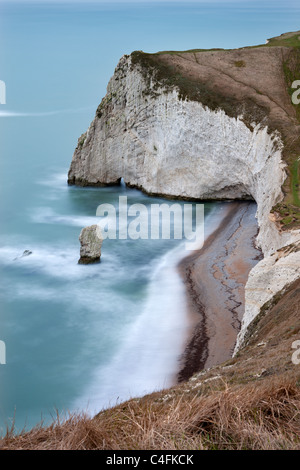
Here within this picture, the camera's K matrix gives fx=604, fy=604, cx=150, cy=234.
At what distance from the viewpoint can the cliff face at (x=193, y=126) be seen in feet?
159

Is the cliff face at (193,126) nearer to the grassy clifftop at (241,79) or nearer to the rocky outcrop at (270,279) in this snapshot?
the grassy clifftop at (241,79)

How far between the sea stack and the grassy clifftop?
14864 millimetres

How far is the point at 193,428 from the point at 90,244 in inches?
1273

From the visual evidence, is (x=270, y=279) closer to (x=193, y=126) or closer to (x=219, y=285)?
(x=219, y=285)

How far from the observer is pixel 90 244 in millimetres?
40375

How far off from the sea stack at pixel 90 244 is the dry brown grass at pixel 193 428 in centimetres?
3052

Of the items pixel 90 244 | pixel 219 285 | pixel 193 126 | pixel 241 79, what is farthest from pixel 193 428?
pixel 241 79

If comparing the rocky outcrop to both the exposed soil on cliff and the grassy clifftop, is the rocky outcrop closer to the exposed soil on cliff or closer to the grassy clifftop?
the exposed soil on cliff

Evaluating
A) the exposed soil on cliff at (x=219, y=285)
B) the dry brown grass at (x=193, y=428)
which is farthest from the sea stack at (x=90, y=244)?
the dry brown grass at (x=193, y=428)

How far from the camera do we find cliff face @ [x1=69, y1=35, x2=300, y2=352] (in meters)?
48.5

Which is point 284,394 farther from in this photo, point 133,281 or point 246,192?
point 246,192
